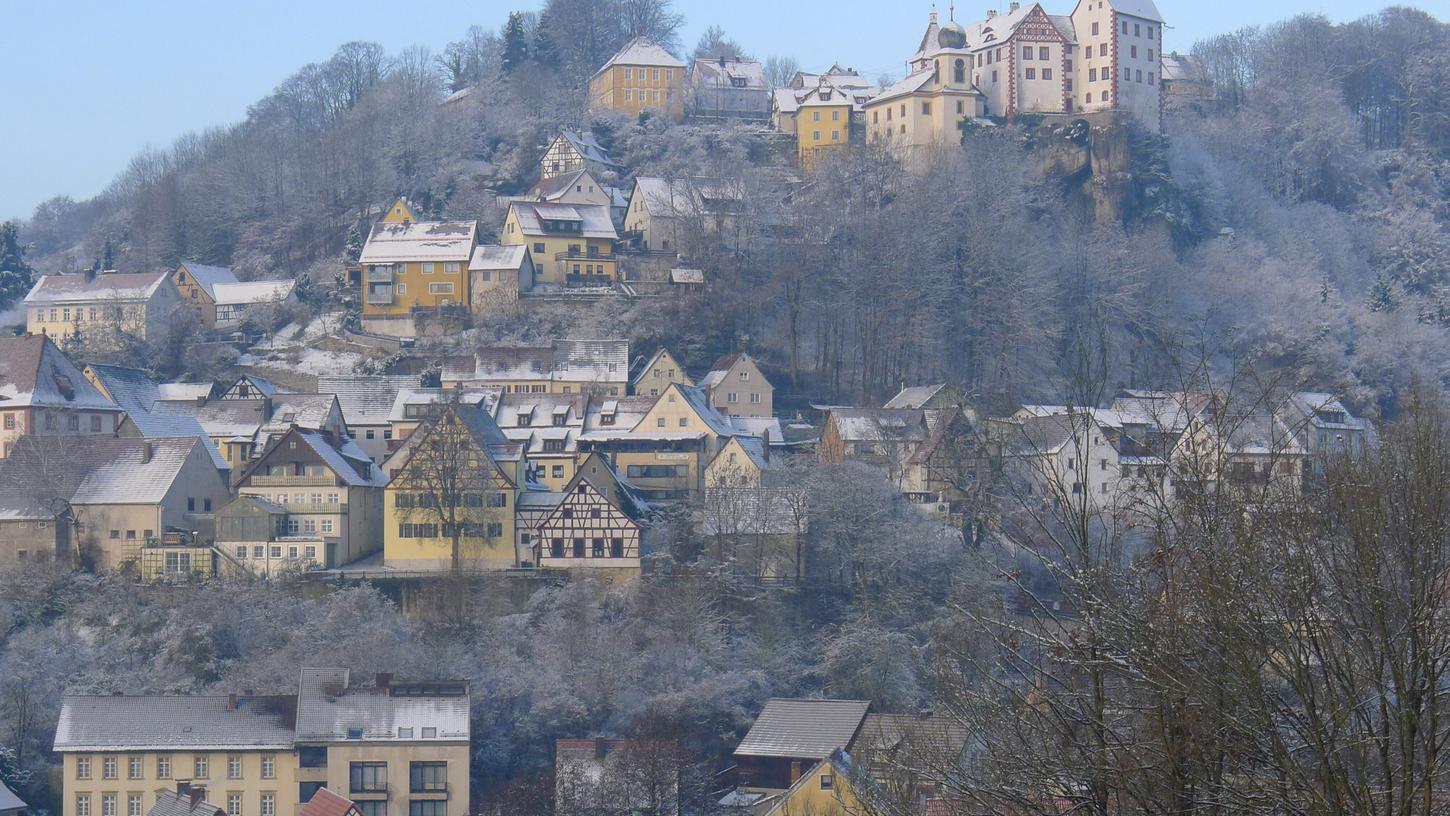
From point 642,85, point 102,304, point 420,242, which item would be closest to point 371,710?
point 420,242

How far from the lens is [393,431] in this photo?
6681 centimetres

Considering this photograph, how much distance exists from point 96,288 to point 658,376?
2506 cm

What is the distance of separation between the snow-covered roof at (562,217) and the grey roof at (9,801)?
3989 centimetres

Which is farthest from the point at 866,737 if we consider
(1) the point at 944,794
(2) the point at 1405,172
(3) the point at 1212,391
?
(2) the point at 1405,172

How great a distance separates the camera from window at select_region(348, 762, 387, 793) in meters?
45.4

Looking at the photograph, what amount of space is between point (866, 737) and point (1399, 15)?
8021 cm

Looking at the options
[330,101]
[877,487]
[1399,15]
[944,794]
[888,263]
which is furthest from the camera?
[330,101]

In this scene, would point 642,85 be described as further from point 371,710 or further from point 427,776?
point 427,776

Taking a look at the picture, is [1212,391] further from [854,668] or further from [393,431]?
[393,431]

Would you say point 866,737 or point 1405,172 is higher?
point 1405,172

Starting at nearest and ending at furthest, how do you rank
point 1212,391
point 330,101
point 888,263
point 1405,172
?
1. point 1212,391
2. point 888,263
3. point 1405,172
4. point 330,101

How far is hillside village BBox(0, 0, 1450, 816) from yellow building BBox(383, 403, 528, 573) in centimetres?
11

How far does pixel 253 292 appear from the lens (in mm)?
82000

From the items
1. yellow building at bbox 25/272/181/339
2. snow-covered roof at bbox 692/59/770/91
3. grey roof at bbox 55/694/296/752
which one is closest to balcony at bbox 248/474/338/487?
grey roof at bbox 55/694/296/752
